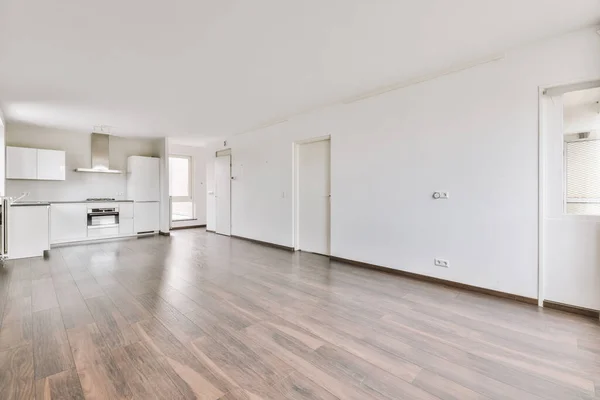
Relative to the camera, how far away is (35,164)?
591cm

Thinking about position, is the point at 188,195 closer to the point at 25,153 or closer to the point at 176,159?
the point at 176,159

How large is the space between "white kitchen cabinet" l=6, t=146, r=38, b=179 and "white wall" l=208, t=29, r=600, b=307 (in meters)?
5.84

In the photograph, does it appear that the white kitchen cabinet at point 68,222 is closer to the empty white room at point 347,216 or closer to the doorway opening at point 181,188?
the empty white room at point 347,216

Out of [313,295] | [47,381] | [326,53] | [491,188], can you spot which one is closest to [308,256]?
[313,295]

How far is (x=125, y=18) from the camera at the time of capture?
7.68ft

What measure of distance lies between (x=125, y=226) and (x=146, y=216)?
55 centimetres

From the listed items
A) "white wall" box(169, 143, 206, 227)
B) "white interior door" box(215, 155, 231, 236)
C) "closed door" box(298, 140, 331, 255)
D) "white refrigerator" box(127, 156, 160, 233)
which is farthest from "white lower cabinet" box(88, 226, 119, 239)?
"closed door" box(298, 140, 331, 255)

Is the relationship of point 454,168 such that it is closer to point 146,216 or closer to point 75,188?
point 146,216

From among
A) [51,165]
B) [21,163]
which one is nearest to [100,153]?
[51,165]

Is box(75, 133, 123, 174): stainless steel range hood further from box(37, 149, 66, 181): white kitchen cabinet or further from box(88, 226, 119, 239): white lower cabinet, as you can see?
box(88, 226, 119, 239): white lower cabinet

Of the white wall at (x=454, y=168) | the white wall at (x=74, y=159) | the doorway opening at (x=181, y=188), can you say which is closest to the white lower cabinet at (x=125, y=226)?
the white wall at (x=74, y=159)

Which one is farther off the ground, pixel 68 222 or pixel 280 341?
pixel 68 222

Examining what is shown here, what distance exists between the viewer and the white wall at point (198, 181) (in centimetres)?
888

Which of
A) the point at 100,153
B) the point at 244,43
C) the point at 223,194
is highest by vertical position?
the point at 244,43
